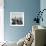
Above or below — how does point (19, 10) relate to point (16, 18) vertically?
above

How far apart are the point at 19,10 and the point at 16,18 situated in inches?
13.2

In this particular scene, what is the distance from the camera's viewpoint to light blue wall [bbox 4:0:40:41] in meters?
5.07

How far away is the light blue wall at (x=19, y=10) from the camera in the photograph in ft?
16.6

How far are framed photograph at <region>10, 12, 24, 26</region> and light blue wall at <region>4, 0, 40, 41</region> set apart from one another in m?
0.12

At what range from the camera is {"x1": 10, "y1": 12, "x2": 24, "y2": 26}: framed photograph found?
5.11 meters

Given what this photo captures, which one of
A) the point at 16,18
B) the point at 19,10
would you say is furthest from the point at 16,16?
the point at 19,10

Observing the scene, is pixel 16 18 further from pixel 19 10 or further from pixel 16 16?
pixel 19 10

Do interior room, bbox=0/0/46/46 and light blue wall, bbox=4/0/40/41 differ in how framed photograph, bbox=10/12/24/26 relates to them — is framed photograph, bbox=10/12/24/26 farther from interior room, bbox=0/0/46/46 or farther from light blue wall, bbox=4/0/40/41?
light blue wall, bbox=4/0/40/41

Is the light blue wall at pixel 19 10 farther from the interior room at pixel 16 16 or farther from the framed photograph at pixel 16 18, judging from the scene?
the framed photograph at pixel 16 18

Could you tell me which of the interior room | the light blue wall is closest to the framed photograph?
the interior room

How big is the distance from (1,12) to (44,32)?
2903mm

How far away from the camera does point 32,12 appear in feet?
16.8

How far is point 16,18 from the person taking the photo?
5.14 meters

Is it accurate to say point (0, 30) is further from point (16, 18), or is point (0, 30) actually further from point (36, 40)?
point (36, 40)
